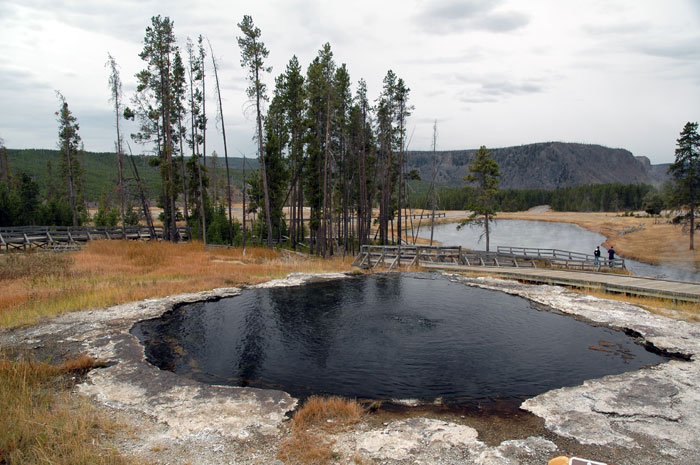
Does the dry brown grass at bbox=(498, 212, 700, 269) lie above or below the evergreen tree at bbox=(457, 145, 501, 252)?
below

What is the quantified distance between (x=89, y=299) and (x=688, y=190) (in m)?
61.0

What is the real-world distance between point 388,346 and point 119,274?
15972mm

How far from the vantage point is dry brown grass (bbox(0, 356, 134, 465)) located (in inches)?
220

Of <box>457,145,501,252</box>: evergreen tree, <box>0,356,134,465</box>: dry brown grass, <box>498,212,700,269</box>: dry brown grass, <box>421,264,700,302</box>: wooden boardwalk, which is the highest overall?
<box>457,145,501,252</box>: evergreen tree

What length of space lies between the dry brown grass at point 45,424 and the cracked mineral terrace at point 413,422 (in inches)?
17.3

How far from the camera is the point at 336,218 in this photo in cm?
4856

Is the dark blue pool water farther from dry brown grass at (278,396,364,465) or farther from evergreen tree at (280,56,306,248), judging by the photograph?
evergreen tree at (280,56,306,248)

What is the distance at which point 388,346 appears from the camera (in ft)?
41.5

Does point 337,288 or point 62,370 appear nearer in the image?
point 62,370

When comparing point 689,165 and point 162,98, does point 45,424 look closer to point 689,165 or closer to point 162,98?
point 162,98

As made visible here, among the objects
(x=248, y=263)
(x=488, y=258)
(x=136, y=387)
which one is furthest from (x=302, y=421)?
(x=488, y=258)

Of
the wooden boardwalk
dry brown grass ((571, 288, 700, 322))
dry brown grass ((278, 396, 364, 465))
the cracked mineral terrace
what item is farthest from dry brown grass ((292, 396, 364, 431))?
the wooden boardwalk

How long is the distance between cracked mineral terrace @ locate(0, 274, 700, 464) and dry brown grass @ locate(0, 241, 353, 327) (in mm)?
4103

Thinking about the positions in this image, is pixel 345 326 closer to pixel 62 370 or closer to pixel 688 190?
pixel 62 370
